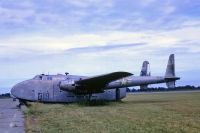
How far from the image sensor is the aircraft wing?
34250mm

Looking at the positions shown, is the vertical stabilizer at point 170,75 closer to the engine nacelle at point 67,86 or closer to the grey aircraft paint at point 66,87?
the grey aircraft paint at point 66,87

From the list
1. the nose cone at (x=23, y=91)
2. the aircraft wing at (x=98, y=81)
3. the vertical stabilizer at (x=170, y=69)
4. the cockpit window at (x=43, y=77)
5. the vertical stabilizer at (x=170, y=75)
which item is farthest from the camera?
the vertical stabilizer at (x=170, y=69)

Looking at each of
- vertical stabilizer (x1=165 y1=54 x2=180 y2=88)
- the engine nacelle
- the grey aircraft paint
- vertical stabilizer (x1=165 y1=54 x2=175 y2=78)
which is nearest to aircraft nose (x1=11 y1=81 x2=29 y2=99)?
the grey aircraft paint

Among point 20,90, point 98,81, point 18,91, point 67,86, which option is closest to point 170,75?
point 98,81

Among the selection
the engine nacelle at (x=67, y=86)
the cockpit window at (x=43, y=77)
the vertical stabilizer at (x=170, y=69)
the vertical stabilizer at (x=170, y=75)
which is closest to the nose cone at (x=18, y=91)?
the cockpit window at (x=43, y=77)

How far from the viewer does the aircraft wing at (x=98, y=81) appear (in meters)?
34.2

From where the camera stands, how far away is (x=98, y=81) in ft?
119

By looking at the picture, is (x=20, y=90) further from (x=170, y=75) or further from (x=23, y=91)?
(x=170, y=75)

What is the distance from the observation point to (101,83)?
36.7 meters

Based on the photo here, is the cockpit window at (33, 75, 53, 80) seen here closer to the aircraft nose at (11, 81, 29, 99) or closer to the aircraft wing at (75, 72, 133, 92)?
the aircraft nose at (11, 81, 29, 99)

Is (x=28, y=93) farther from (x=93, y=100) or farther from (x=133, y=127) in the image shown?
(x=133, y=127)

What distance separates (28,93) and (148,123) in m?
18.9

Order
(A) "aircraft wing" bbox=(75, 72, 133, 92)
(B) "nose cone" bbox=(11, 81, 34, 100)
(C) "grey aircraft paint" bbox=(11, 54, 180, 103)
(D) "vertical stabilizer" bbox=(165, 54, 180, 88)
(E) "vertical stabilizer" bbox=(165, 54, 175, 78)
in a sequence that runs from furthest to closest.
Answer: (E) "vertical stabilizer" bbox=(165, 54, 175, 78) < (D) "vertical stabilizer" bbox=(165, 54, 180, 88) < (B) "nose cone" bbox=(11, 81, 34, 100) < (C) "grey aircraft paint" bbox=(11, 54, 180, 103) < (A) "aircraft wing" bbox=(75, 72, 133, 92)

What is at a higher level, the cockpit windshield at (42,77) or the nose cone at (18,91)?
the cockpit windshield at (42,77)
